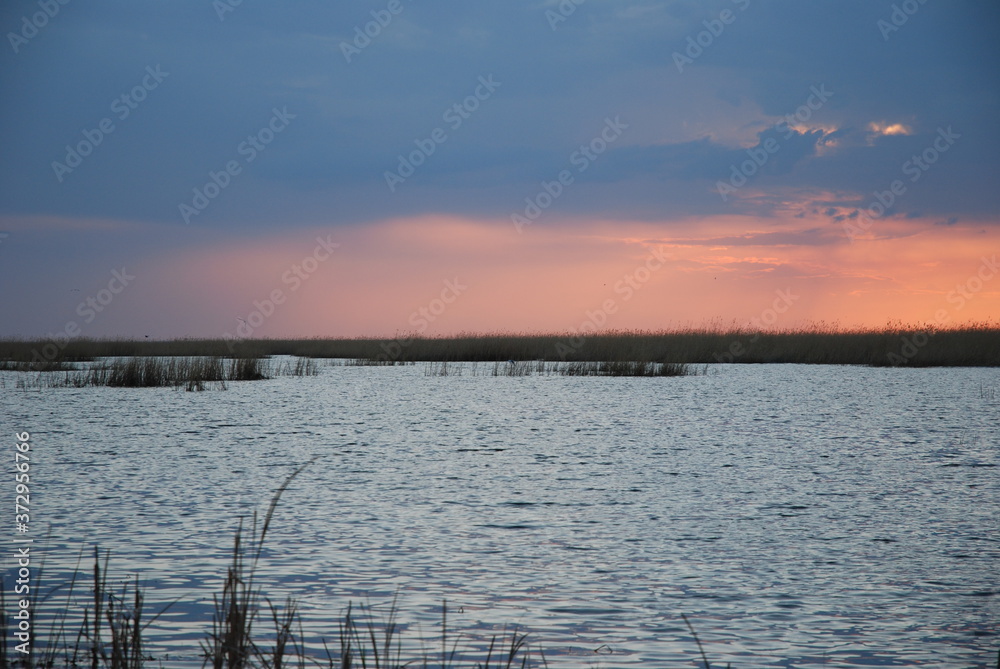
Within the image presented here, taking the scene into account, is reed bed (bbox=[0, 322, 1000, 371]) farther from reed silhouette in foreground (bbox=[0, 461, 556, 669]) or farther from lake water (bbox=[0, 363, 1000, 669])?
reed silhouette in foreground (bbox=[0, 461, 556, 669])

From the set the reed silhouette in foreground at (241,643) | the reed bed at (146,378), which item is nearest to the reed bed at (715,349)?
the reed bed at (146,378)

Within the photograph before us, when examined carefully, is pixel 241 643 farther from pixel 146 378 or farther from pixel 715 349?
pixel 715 349

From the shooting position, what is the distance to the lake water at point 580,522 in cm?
405

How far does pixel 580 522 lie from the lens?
6.47 metres

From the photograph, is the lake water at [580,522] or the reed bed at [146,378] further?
the reed bed at [146,378]

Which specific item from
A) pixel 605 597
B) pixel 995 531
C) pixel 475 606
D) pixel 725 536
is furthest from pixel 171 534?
pixel 995 531

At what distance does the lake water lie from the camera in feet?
13.3

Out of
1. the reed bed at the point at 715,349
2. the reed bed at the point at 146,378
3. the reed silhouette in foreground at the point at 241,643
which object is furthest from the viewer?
the reed bed at the point at 715,349

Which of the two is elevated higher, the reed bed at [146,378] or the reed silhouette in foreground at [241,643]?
the reed bed at [146,378]

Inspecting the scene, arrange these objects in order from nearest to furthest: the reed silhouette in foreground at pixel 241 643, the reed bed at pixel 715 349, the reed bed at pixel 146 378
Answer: the reed silhouette in foreground at pixel 241 643 → the reed bed at pixel 146 378 → the reed bed at pixel 715 349

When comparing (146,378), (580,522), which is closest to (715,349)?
(146,378)

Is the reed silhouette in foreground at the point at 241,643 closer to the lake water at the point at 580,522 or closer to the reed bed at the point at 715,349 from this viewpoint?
the lake water at the point at 580,522

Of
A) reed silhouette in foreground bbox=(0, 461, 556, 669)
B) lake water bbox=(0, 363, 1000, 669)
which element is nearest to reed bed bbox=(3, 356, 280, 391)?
lake water bbox=(0, 363, 1000, 669)

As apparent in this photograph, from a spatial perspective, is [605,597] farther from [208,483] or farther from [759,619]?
[208,483]
